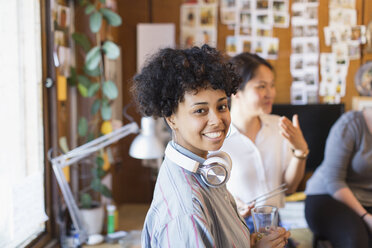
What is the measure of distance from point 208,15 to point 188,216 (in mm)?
3077

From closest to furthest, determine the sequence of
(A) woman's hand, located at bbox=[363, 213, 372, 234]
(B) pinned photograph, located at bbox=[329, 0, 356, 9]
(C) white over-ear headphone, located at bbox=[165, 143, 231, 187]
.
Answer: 1. (C) white over-ear headphone, located at bbox=[165, 143, 231, 187]
2. (A) woman's hand, located at bbox=[363, 213, 372, 234]
3. (B) pinned photograph, located at bbox=[329, 0, 356, 9]

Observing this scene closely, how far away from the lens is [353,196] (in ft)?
6.73

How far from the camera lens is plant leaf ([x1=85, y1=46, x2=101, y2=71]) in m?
2.61

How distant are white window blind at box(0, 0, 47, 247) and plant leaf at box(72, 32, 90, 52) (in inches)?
17.0

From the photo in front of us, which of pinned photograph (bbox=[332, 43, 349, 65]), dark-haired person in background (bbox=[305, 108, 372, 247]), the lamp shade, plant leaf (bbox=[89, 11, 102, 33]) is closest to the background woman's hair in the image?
dark-haired person in background (bbox=[305, 108, 372, 247])

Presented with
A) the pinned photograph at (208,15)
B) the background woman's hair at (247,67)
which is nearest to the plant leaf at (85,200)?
the background woman's hair at (247,67)

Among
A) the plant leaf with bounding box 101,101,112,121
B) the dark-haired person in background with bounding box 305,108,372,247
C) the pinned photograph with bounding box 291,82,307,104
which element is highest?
the pinned photograph with bounding box 291,82,307,104

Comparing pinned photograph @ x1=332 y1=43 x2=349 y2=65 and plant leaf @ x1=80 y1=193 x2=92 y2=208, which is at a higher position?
pinned photograph @ x1=332 y1=43 x2=349 y2=65

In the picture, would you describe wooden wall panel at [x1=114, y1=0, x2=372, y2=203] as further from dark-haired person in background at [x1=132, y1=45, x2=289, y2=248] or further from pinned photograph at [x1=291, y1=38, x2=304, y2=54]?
dark-haired person in background at [x1=132, y1=45, x2=289, y2=248]

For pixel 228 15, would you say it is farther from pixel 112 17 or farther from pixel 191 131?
pixel 191 131

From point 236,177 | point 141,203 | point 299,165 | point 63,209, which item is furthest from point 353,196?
point 141,203

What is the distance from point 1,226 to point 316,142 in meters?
2.56

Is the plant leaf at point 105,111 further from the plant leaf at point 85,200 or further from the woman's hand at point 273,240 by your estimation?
the woman's hand at point 273,240

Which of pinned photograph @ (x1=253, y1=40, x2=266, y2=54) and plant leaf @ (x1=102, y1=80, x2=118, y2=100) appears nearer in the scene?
plant leaf @ (x1=102, y1=80, x2=118, y2=100)
